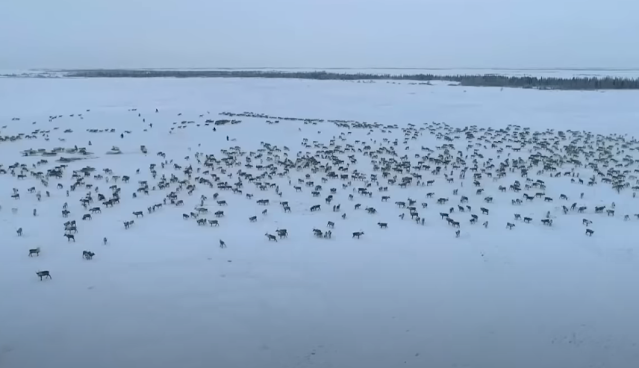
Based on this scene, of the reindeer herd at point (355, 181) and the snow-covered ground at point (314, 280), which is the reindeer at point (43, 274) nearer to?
the reindeer herd at point (355, 181)

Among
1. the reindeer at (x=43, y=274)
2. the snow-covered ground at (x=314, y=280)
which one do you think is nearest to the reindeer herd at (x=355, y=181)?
the reindeer at (x=43, y=274)

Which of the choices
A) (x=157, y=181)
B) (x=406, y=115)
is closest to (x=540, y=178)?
(x=157, y=181)

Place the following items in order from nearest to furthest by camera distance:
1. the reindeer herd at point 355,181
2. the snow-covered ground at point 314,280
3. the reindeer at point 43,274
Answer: the snow-covered ground at point 314,280
the reindeer at point 43,274
the reindeer herd at point 355,181

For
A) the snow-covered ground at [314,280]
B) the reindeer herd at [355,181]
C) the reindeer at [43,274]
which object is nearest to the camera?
the snow-covered ground at [314,280]

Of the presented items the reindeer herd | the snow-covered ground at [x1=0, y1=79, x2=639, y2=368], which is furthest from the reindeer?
the snow-covered ground at [x1=0, y1=79, x2=639, y2=368]

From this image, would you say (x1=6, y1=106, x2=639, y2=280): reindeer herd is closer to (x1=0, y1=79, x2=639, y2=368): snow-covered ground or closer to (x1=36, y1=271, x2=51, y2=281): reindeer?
(x1=36, y1=271, x2=51, y2=281): reindeer

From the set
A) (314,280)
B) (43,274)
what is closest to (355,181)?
(314,280)

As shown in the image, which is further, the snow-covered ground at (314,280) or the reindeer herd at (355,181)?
the reindeer herd at (355,181)
